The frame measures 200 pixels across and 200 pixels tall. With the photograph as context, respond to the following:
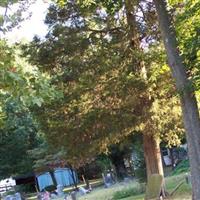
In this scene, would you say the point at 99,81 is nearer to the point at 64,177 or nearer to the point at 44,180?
the point at 44,180

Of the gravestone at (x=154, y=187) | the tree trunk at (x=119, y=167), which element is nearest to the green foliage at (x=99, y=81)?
the gravestone at (x=154, y=187)

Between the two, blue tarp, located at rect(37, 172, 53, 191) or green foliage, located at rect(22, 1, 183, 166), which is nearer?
green foliage, located at rect(22, 1, 183, 166)

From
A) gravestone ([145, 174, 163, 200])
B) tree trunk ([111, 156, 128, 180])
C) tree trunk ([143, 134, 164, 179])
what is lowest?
gravestone ([145, 174, 163, 200])

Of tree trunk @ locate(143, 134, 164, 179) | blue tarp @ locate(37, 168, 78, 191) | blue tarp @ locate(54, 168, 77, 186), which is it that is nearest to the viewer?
tree trunk @ locate(143, 134, 164, 179)

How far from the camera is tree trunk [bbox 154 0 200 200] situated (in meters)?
12.0

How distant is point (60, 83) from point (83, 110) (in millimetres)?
1307

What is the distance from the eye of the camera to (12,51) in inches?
292

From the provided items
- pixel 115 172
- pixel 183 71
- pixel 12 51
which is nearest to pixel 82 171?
pixel 115 172

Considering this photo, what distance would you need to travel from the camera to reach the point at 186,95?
12.0 m

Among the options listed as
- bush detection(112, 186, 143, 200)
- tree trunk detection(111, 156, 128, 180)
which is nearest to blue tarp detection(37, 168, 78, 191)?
tree trunk detection(111, 156, 128, 180)

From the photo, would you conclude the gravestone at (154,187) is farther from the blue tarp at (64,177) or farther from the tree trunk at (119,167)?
the blue tarp at (64,177)

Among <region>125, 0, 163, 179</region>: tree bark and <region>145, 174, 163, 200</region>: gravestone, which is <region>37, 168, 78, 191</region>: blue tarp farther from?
<region>145, 174, 163, 200</region>: gravestone

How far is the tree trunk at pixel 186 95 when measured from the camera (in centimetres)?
1203

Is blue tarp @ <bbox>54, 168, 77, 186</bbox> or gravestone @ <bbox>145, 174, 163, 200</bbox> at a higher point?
blue tarp @ <bbox>54, 168, 77, 186</bbox>
